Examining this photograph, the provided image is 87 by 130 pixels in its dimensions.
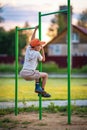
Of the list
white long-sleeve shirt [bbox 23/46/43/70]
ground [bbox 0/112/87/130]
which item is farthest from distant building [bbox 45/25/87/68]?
white long-sleeve shirt [bbox 23/46/43/70]

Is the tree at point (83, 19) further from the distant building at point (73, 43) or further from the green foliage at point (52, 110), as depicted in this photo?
the green foliage at point (52, 110)

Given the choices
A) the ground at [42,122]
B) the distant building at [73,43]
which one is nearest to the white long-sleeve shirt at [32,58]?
the ground at [42,122]

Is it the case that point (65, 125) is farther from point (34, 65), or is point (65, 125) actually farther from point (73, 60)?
point (73, 60)

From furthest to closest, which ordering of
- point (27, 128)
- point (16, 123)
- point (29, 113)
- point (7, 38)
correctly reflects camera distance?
1. point (7, 38)
2. point (29, 113)
3. point (16, 123)
4. point (27, 128)

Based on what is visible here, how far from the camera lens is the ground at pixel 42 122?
7.59m

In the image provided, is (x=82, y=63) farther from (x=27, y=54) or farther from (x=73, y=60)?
(x=27, y=54)

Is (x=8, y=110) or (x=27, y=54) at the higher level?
(x=27, y=54)

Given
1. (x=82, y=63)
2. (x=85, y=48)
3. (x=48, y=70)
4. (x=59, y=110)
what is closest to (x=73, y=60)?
(x=82, y=63)

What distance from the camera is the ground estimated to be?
759 centimetres

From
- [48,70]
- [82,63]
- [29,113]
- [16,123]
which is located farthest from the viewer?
[82,63]

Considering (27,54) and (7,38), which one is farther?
(7,38)

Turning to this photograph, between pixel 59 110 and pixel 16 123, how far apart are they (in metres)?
2.11


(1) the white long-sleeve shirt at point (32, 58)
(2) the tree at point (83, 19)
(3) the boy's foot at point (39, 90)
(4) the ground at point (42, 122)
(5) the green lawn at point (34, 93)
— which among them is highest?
(2) the tree at point (83, 19)

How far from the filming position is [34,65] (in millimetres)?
8227
